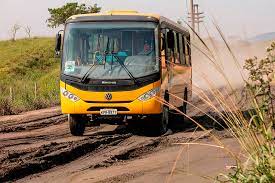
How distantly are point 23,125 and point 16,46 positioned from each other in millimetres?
64415

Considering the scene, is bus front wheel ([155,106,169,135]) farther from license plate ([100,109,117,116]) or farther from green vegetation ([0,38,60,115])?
green vegetation ([0,38,60,115])

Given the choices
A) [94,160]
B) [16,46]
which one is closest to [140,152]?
[94,160]

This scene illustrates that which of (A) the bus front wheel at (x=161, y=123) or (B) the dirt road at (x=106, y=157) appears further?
(A) the bus front wheel at (x=161, y=123)

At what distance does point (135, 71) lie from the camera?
1422 centimetres

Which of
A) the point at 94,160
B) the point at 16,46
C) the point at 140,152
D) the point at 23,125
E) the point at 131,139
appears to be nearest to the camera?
the point at 94,160

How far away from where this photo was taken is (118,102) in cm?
1410

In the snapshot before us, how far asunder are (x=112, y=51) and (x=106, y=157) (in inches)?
147

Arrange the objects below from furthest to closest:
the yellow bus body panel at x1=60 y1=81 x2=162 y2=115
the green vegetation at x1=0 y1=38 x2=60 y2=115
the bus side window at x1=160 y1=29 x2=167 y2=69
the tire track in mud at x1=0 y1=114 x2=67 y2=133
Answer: the green vegetation at x1=0 y1=38 x2=60 y2=115, the tire track in mud at x1=0 y1=114 x2=67 y2=133, the bus side window at x1=160 y1=29 x2=167 y2=69, the yellow bus body panel at x1=60 y1=81 x2=162 y2=115

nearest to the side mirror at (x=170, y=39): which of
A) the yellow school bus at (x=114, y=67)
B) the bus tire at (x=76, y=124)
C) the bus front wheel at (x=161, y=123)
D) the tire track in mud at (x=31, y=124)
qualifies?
the yellow school bus at (x=114, y=67)

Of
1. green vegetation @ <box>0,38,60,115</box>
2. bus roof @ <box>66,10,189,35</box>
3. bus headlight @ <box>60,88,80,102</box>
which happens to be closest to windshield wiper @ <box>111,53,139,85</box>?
bus roof @ <box>66,10,189,35</box>

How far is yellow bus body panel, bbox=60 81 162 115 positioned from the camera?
1404cm

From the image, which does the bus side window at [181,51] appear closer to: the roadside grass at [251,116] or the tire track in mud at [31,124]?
the tire track in mud at [31,124]

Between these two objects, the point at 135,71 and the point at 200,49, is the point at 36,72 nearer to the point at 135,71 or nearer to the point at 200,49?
the point at 135,71

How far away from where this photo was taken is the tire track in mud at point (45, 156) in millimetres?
9852
